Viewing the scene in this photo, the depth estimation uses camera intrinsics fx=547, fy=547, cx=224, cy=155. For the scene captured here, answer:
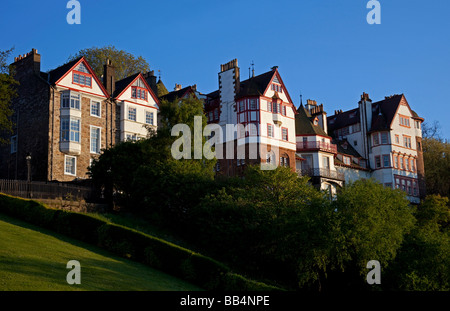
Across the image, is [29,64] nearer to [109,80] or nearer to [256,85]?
[109,80]

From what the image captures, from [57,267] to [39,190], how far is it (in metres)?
18.5

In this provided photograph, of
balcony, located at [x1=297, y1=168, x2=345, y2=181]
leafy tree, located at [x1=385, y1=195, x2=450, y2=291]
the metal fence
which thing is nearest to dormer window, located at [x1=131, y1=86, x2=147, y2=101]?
the metal fence

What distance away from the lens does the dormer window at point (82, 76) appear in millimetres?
55562

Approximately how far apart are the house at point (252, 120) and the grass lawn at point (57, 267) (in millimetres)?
32139

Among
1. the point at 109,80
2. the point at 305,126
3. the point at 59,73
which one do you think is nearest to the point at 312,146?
the point at 305,126

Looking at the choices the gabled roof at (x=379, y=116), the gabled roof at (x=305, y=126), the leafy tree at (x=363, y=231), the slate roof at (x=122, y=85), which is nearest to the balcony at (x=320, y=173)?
the gabled roof at (x=305, y=126)

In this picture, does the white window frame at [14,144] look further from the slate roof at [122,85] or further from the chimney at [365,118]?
the chimney at [365,118]

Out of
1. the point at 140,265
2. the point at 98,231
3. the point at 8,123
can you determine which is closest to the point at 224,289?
the point at 140,265

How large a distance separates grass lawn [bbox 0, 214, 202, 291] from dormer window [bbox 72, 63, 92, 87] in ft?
82.1

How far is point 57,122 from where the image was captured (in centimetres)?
5378

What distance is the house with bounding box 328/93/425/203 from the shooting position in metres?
75.0

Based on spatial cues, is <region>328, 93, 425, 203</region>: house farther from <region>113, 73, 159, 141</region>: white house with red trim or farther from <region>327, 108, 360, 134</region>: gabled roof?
<region>113, 73, 159, 141</region>: white house with red trim
